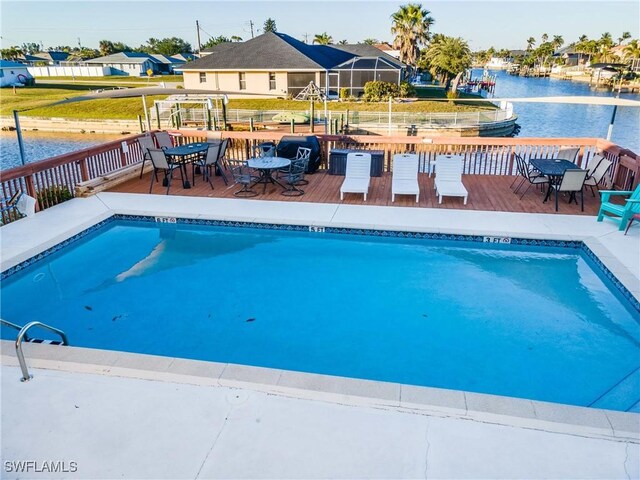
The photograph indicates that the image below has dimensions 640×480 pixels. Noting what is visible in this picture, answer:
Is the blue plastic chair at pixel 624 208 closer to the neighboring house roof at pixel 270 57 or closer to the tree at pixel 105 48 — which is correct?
the neighboring house roof at pixel 270 57

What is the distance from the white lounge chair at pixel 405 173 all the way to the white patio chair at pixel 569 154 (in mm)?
3159

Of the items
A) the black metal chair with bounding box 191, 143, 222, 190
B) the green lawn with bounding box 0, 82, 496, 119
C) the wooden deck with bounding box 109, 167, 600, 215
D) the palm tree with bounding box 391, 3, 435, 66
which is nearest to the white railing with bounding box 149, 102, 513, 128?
the green lawn with bounding box 0, 82, 496, 119

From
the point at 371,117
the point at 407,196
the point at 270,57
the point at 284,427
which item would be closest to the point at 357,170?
the point at 407,196

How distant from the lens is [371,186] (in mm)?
8875

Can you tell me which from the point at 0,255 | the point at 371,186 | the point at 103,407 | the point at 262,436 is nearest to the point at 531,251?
the point at 371,186

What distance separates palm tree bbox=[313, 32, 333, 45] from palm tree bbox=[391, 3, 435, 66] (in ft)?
33.7

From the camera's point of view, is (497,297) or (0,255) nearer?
(497,297)

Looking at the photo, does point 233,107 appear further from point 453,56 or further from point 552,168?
point 552,168

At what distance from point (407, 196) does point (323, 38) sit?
168ft

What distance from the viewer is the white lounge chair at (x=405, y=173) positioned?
7921 mm

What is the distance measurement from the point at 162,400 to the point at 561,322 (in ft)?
13.4

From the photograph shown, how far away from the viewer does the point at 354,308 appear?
509 centimetres

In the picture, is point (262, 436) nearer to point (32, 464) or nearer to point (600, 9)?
point (32, 464)

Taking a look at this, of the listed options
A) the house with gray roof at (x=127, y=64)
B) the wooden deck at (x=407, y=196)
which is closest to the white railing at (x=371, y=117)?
the wooden deck at (x=407, y=196)
